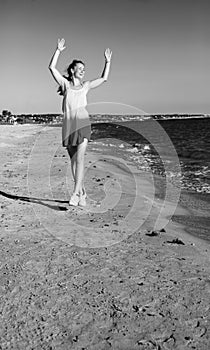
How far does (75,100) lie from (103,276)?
3.48m

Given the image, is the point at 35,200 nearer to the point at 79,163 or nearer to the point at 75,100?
the point at 79,163

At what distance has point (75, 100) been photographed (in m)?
6.55

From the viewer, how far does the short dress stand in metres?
6.52

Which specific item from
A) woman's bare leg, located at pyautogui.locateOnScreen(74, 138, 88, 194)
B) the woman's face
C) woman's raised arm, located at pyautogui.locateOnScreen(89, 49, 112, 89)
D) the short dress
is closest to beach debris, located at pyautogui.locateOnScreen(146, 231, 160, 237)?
woman's bare leg, located at pyautogui.locateOnScreen(74, 138, 88, 194)

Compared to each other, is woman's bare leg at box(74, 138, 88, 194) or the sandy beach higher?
woman's bare leg at box(74, 138, 88, 194)

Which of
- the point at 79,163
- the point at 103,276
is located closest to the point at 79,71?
the point at 79,163

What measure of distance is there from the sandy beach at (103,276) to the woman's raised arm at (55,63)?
2.37 meters

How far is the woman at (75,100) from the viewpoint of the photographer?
648 centimetres

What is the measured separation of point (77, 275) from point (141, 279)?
72 centimetres

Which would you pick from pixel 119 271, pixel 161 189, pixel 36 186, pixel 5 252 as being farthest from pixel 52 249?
pixel 161 189

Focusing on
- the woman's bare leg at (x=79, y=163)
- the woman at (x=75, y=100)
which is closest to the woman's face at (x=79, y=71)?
the woman at (x=75, y=100)

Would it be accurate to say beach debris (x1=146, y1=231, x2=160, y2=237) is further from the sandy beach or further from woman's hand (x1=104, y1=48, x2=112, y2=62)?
woman's hand (x1=104, y1=48, x2=112, y2=62)

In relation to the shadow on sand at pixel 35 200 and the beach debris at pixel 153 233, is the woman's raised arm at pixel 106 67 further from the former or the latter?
the beach debris at pixel 153 233

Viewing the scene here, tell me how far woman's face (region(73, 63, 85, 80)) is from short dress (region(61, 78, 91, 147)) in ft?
0.51
